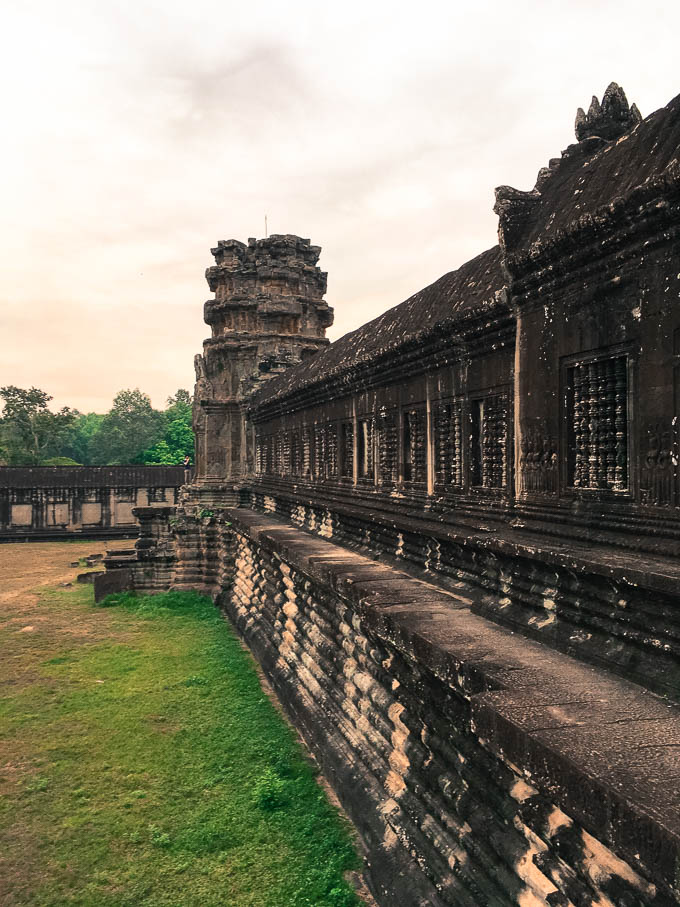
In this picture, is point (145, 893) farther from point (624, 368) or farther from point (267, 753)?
point (624, 368)

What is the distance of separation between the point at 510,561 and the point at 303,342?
51.6 ft

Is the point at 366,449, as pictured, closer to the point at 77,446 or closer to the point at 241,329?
the point at 241,329

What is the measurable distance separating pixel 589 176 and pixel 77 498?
32444 mm

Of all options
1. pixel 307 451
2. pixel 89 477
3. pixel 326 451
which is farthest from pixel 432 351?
pixel 89 477

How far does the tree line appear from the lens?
190 feet

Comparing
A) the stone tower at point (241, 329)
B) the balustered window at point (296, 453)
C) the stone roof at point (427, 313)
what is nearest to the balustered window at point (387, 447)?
the stone roof at point (427, 313)

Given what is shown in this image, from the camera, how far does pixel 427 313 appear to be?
684 cm

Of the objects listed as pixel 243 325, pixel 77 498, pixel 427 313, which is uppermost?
pixel 243 325

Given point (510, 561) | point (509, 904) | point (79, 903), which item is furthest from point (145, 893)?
point (510, 561)

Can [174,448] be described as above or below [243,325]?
below

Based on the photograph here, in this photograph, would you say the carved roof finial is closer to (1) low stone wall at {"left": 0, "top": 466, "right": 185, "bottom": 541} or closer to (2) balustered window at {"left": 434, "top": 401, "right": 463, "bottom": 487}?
(2) balustered window at {"left": 434, "top": 401, "right": 463, "bottom": 487}

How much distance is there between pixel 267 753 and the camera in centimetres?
716

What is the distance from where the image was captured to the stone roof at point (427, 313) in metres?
5.59

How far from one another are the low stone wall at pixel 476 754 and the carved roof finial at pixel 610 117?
142 inches
